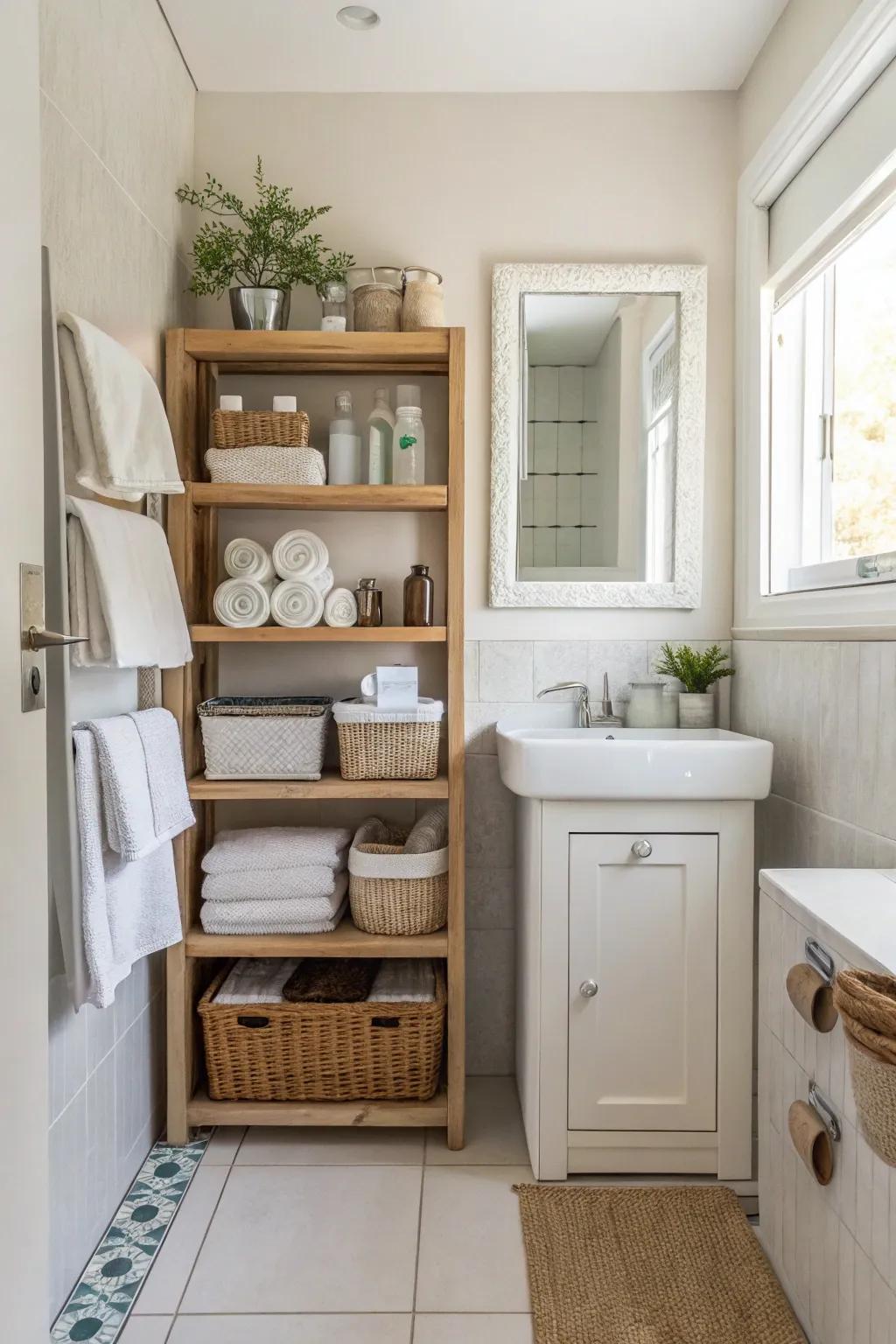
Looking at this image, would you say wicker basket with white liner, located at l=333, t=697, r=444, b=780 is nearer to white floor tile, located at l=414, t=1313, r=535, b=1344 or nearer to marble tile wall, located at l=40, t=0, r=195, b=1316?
marble tile wall, located at l=40, t=0, r=195, b=1316

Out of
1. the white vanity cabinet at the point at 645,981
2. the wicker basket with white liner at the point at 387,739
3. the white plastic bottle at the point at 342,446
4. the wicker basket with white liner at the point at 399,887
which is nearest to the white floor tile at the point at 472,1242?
Answer: the white vanity cabinet at the point at 645,981

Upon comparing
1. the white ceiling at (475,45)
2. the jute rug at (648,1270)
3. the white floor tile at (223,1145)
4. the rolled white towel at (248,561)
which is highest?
the white ceiling at (475,45)

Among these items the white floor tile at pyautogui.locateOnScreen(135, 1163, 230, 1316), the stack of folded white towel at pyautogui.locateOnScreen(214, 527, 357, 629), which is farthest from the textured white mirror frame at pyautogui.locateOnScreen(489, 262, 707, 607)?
the white floor tile at pyautogui.locateOnScreen(135, 1163, 230, 1316)

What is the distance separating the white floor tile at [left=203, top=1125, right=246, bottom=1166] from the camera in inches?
83.0

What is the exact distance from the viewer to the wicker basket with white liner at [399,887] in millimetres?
2172

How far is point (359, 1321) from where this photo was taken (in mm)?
1606

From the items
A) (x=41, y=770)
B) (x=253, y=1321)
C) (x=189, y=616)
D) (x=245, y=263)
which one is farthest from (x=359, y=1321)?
(x=245, y=263)

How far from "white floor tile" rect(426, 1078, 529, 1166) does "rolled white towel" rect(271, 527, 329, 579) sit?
1.33m

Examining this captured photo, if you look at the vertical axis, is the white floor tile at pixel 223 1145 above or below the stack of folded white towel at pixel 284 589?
below

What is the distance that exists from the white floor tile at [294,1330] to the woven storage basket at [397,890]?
771mm

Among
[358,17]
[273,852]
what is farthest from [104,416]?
[358,17]

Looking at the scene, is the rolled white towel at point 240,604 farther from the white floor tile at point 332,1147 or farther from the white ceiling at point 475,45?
the white ceiling at point 475,45

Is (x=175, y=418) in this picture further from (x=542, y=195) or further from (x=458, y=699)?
(x=542, y=195)

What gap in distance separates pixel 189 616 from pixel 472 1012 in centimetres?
124
